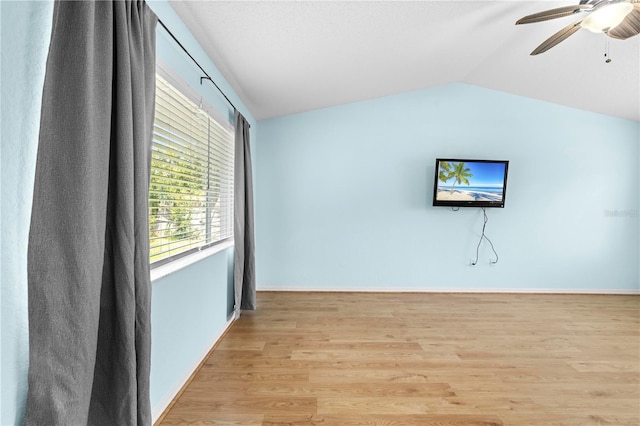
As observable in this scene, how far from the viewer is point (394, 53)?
3.26 m

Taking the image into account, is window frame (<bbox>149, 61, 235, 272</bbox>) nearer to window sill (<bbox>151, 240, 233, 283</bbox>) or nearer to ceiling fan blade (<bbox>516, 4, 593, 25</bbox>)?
window sill (<bbox>151, 240, 233, 283</bbox>)

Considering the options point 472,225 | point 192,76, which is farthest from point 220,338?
point 472,225

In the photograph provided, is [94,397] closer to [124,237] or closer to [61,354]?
[61,354]

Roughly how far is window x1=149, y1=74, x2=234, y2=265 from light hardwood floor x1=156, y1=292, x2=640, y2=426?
83 centimetres

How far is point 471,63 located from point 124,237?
408 cm

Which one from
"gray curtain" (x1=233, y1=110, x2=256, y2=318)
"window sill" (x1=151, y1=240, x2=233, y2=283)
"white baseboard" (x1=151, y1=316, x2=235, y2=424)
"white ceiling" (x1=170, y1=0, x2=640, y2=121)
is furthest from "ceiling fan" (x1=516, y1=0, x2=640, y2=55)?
"white baseboard" (x1=151, y1=316, x2=235, y2=424)

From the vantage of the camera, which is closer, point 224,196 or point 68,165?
point 68,165

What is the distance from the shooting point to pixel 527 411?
2006 mm

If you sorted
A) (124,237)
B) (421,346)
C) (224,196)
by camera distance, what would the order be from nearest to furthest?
(124,237), (421,346), (224,196)

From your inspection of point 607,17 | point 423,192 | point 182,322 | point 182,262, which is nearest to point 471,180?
point 423,192

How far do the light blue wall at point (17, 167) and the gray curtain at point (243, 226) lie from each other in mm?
2300

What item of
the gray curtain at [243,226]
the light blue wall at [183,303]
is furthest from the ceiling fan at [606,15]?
the gray curtain at [243,226]

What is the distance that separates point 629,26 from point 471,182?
93.3 inches

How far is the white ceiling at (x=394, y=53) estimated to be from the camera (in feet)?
7.62
